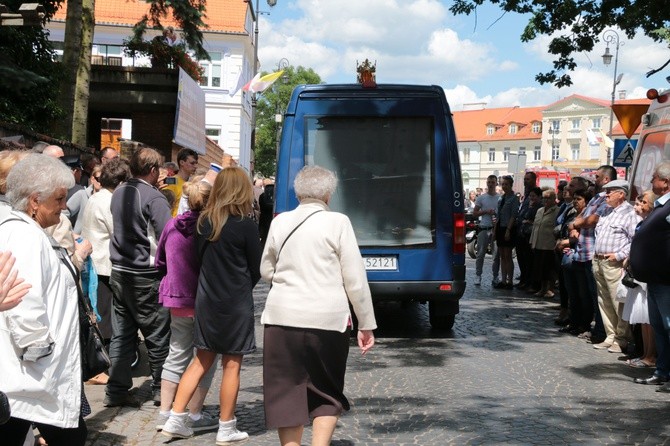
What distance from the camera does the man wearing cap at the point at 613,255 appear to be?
31.2ft

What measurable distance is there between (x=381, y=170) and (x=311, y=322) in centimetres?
550

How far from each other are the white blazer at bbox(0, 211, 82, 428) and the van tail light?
661cm

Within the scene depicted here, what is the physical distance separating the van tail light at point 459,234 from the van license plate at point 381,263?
687 mm

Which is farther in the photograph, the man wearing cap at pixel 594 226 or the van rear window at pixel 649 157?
the man wearing cap at pixel 594 226

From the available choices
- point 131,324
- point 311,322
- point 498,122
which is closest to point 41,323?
point 311,322

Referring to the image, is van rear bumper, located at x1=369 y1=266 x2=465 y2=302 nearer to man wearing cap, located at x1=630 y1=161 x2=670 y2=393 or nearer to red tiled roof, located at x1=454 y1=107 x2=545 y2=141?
man wearing cap, located at x1=630 y1=161 x2=670 y2=393

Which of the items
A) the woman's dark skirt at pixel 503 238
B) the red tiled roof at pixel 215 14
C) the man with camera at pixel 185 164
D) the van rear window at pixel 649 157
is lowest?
the woman's dark skirt at pixel 503 238

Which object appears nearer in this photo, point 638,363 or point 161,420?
point 161,420

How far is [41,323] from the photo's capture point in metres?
3.57

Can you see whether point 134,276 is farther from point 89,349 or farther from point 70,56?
point 70,56

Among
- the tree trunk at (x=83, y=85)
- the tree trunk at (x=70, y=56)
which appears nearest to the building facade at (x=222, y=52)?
the tree trunk at (x=83, y=85)

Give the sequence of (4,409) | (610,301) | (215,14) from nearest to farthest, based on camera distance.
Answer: (4,409) < (610,301) < (215,14)

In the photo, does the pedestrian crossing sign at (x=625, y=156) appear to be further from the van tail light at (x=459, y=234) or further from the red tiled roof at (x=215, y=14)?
the red tiled roof at (x=215, y=14)

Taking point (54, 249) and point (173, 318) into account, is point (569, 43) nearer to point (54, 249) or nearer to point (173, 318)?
point (173, 318)
